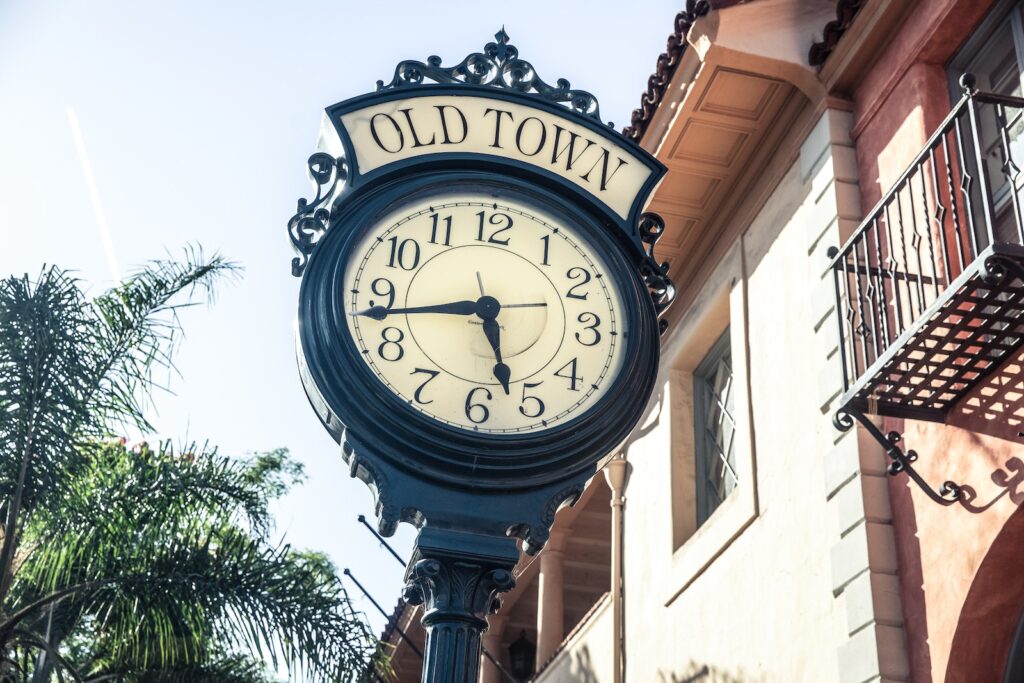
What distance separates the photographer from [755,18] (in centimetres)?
784

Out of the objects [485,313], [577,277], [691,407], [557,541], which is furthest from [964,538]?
A: [557,541]

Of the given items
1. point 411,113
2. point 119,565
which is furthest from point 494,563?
point 119,565

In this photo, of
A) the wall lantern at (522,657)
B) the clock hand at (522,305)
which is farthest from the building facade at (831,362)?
the wall lantern at (522,657)

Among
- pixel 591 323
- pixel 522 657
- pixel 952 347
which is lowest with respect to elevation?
pixel 591 323

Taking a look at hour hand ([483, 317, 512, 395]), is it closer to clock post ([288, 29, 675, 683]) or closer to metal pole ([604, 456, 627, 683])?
clock post ([288, 29, 675, 683])

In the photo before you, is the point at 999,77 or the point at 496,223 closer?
the point at 496,223

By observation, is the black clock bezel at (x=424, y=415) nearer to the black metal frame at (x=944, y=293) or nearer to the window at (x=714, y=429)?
the black metal frame at (x=944, y=293)

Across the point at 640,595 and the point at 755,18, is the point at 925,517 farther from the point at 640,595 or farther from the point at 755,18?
the point at 640,595

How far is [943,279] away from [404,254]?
374cm

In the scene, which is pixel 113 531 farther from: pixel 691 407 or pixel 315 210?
→ pixel 315 210

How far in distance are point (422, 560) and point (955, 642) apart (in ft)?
12.1

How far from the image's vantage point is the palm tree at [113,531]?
862 cm

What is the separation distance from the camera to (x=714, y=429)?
31.2 ft

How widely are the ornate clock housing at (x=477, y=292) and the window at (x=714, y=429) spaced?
5.85 meters
